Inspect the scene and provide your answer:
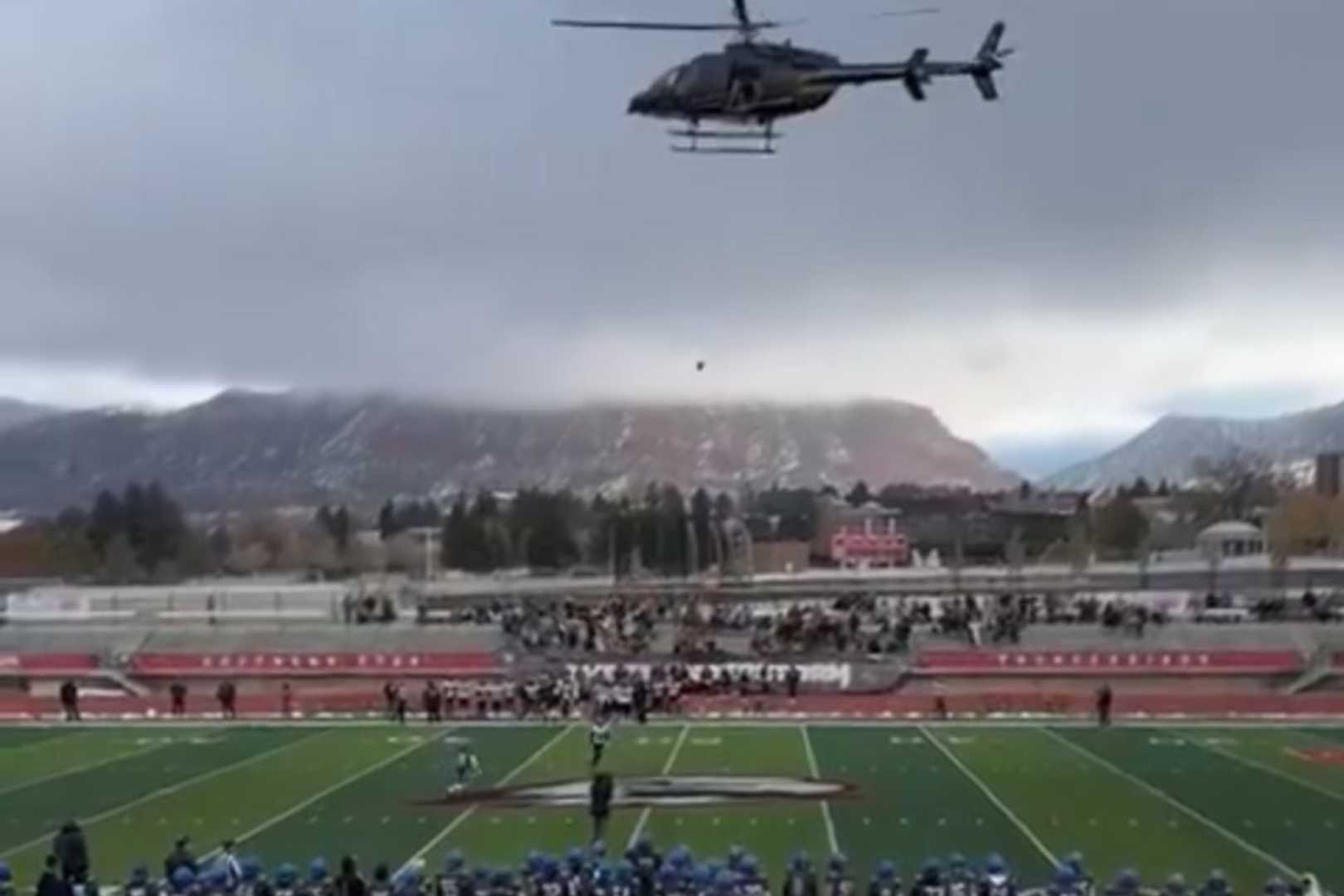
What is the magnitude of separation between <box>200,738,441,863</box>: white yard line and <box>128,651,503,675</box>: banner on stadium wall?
14572 millimetres

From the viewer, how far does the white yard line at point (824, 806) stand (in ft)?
103

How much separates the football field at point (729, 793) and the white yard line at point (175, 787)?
10 centimetres

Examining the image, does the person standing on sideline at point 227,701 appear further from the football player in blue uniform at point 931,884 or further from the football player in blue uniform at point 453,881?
the football player in blue uniform at point 931,884

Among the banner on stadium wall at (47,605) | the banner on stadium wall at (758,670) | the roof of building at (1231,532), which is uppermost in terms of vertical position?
the roof of building at (1231,532)

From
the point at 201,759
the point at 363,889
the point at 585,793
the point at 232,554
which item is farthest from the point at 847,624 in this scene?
the point at 232,554

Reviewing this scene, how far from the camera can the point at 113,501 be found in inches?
7618

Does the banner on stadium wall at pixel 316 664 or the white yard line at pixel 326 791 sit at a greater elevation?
the banner on stadium wall at pixel 316 664

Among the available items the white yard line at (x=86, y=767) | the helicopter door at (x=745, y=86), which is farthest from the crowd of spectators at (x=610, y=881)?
the white yard line at (x=86, y=767)

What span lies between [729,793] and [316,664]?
31.0m

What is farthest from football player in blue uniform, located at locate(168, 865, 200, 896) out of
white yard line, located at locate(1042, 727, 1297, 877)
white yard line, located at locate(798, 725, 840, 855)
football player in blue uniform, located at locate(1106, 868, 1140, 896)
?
white yard line, located at locate(1042, 727, 1297, 877)

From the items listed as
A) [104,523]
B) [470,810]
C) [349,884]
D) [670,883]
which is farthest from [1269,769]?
[104,523]

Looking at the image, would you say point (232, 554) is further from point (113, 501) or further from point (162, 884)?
point (162, 884)

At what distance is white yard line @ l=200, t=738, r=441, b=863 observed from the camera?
1292 inches

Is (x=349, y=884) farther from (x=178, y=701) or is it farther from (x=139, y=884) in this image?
(x=178, y=701)
